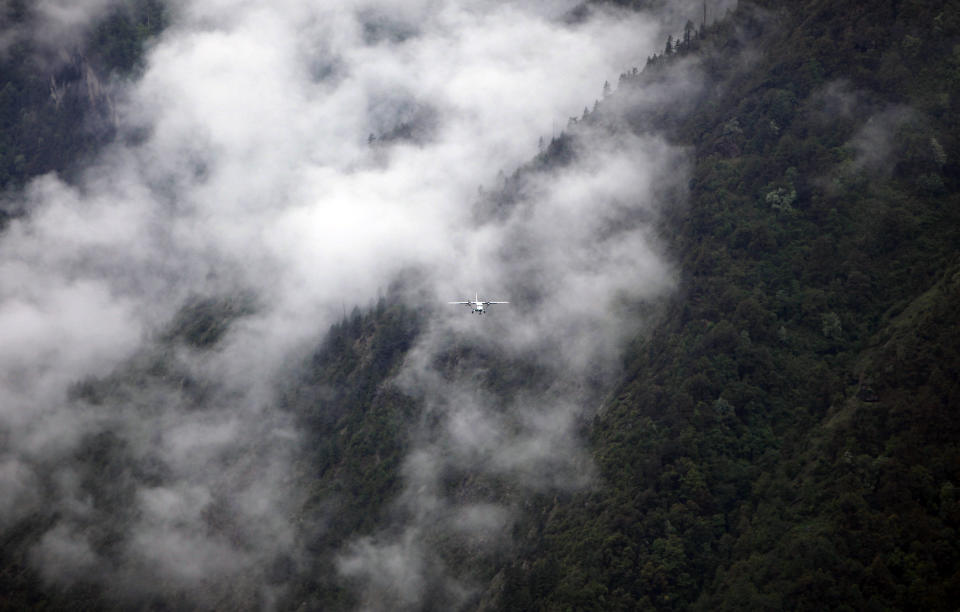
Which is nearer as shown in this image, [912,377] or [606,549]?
[912,377]

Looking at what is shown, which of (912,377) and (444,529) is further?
(444,529)

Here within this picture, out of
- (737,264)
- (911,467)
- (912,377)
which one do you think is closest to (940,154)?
(737,264)

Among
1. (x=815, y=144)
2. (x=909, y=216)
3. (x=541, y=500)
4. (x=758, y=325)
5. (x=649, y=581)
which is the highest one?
(x=815, y=144)

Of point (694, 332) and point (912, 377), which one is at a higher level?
point (694, 332)

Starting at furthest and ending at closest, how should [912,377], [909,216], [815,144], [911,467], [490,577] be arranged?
[815,144] < [490,577] < [909,216] < [912,377] < [911,467]

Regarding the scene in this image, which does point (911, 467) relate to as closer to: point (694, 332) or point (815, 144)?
point (694, 332)

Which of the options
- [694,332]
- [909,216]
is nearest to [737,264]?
[694,332]

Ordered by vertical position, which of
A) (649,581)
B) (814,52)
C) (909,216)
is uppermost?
(814,52)

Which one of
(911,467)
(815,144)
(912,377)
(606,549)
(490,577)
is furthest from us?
(815,144)

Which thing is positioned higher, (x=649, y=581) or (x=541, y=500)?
(x=541, y=500)
